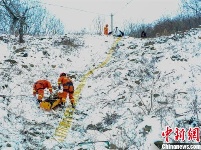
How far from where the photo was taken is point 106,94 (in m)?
14.0

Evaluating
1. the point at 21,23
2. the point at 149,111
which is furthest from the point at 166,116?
the point at 21,23

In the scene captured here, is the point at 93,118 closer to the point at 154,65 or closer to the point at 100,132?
the point at 100,132

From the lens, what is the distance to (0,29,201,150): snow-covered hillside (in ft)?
29.6

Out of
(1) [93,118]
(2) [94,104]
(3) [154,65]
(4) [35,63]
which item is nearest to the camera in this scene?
(1) [93,118]

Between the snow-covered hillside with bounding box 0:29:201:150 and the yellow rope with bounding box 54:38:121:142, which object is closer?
the snow-covered hillside with bounding box 0:29:201:150

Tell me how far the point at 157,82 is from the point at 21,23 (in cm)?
1182

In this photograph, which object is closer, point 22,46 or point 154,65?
point 154,65

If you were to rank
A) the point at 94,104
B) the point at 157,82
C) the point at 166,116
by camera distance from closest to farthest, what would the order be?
1. the point at 166,116
2. the point at 94,104
3. the point at 157,82

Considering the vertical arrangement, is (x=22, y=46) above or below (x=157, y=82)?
above

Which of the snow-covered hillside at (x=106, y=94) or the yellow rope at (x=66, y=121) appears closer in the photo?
the snow-covered hillside at (x=106, y=94)

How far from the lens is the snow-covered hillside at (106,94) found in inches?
356

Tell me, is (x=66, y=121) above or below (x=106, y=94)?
below

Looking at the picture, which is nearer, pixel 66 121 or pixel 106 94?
pixel 66 121

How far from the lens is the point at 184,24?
34.0 meters
